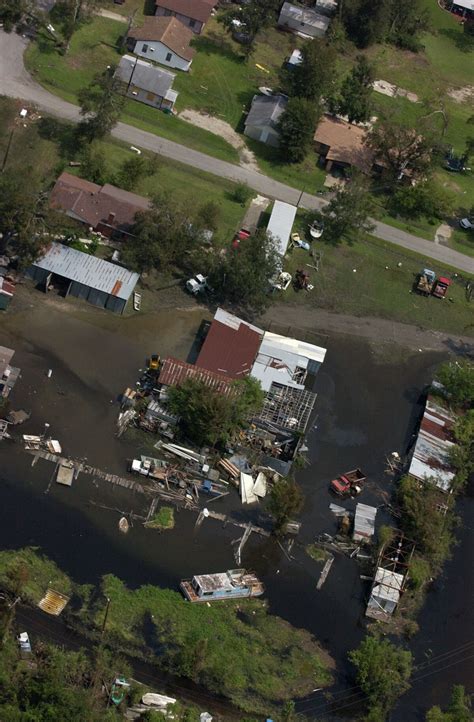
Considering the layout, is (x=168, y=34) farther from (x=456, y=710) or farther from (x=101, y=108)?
(x=456, y=710)

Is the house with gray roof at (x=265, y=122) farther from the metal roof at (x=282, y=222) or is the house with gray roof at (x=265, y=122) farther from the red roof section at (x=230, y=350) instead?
the red roof section at (x=230, y=350)

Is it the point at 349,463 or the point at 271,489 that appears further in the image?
the point at 349,463

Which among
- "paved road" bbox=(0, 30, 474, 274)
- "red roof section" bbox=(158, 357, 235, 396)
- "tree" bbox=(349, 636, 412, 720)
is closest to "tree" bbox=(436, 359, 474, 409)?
"paved road" bbox=(0, 30, 474, 274)

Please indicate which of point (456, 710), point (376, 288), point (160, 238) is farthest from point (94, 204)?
point (456, 710)

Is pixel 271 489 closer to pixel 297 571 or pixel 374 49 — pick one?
pixel 297 571

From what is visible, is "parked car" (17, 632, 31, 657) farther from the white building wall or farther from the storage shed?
Result: the white building wall

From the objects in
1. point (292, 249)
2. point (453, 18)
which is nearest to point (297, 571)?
point (292, 249)
